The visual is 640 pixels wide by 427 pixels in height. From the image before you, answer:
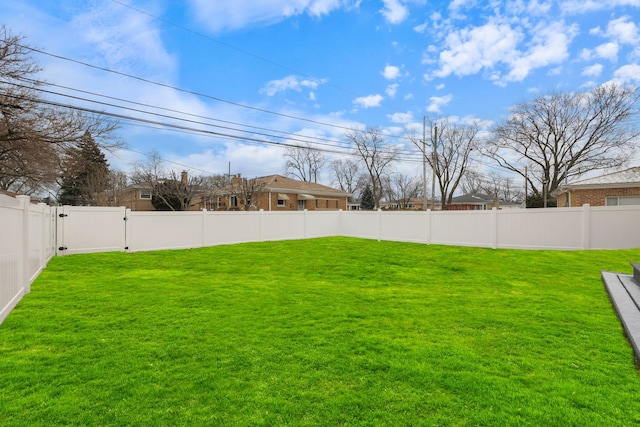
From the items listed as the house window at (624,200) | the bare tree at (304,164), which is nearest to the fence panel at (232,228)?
the house window at (624,200)

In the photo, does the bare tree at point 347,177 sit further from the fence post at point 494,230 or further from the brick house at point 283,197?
the fence post at point 494,230

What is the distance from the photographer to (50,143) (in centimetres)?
1378

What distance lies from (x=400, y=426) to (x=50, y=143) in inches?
651

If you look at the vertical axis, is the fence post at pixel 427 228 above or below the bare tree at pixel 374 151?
below

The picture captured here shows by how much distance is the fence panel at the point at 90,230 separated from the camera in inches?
385

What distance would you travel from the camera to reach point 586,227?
10.4m

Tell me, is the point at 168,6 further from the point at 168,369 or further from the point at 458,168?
the point at 458,168

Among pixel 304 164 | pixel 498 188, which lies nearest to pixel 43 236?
pixel 304 164

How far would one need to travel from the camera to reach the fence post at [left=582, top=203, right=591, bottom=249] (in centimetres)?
1042

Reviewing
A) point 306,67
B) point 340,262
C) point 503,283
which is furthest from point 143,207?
point 503,283

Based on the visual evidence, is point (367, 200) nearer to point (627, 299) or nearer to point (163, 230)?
point (163, 230)

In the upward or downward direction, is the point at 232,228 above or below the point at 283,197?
below

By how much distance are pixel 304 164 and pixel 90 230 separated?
37.5m

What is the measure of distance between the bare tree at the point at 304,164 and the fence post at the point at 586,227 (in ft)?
121
